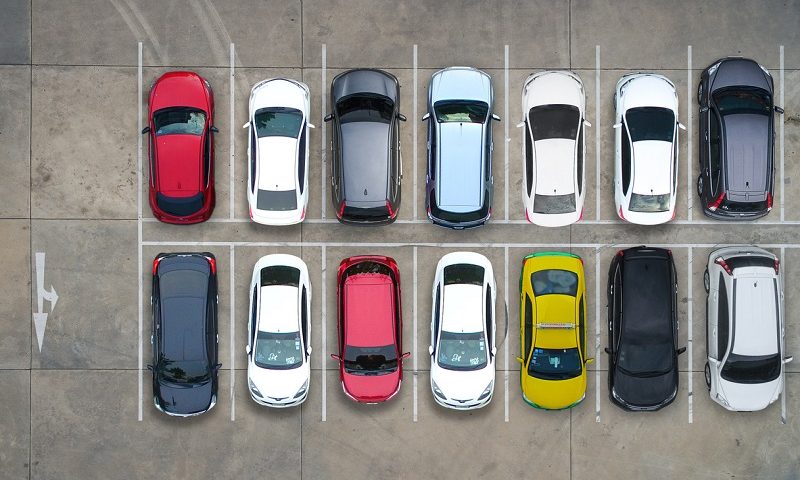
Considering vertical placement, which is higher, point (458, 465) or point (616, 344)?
point (616, 344)

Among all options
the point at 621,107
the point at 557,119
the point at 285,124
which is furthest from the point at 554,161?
the point at 285,124

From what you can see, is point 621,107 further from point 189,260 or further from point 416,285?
point 189,260

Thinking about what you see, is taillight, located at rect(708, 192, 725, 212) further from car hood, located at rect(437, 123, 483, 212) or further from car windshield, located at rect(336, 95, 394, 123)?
car windshield, located at rect(336, 95, 394, 123)

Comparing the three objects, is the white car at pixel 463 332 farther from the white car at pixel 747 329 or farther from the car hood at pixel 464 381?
the white car at pixel 747 329

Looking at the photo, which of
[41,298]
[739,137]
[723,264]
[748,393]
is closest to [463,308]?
[723,264]

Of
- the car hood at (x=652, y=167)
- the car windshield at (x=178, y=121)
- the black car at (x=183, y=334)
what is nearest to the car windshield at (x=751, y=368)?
the car hood at (x=652, y=167)

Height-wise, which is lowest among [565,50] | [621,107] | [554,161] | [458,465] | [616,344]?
[458,465]
